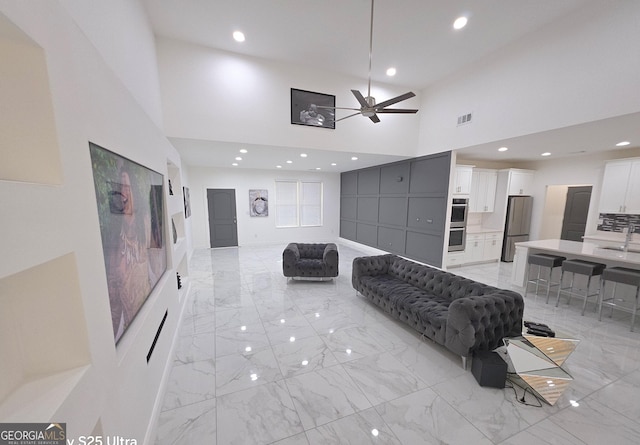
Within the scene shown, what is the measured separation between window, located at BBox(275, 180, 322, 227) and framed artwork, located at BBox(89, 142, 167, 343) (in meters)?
6.35

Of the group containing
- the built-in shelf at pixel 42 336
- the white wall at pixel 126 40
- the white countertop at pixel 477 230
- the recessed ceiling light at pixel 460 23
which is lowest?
the white countertop at pixel 477 230

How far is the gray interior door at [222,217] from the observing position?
310 inches

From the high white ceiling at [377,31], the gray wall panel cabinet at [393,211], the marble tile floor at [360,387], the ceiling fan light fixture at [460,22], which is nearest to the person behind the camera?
the marble tile floor at [360,387]

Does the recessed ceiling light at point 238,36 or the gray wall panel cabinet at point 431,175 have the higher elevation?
the recessed ceiling light at point 238,36

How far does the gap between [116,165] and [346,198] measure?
782 cm

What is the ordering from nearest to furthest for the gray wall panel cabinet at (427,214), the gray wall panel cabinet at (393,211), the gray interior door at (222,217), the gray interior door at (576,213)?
the gray wall panel cabinet at (427,214), the gray interior door at (576,213), the gray wall panel cabinet at (393,211), the gray interior door at (222,217)

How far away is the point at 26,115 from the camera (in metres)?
0.84

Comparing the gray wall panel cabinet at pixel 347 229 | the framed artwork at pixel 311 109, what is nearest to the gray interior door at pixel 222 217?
the gray wall panel cabinet at pixel 347 229

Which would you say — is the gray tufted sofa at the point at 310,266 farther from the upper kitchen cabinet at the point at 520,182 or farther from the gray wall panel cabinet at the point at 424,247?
the upper kitchen cabinet at the point at 520,182

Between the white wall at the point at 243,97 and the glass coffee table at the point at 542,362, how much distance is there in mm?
4272

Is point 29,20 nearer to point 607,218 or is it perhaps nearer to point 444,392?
point 444,392

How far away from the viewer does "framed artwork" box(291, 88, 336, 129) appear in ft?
15.0

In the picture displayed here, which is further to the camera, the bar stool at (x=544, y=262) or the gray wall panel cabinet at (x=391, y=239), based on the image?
the gray wall panel cabinet at (x=391, y=239)

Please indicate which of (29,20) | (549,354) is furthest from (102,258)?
(549,354)
